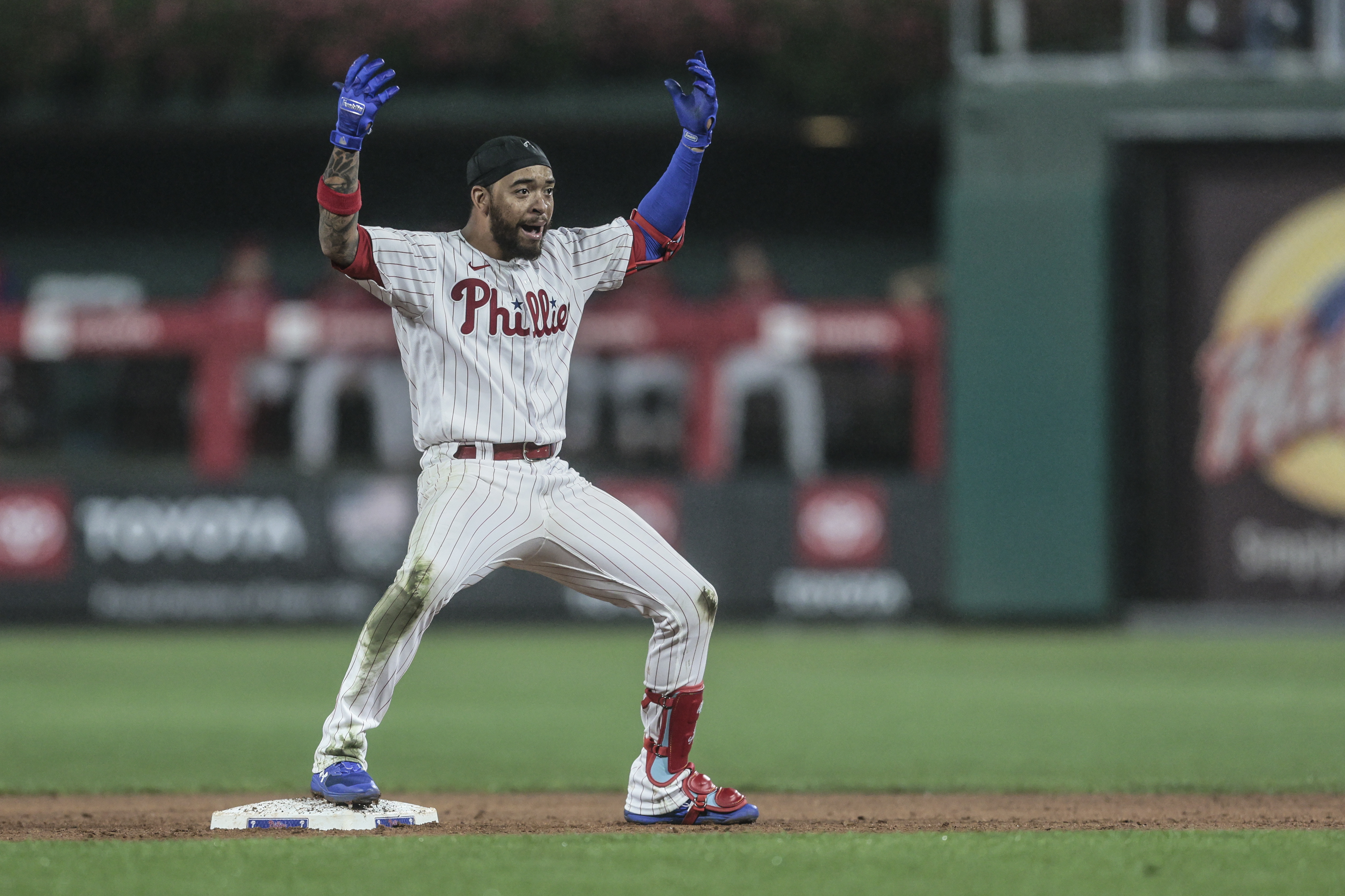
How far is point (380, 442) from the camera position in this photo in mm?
13977

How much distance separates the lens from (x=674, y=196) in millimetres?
5762

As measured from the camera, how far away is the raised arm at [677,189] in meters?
5.69

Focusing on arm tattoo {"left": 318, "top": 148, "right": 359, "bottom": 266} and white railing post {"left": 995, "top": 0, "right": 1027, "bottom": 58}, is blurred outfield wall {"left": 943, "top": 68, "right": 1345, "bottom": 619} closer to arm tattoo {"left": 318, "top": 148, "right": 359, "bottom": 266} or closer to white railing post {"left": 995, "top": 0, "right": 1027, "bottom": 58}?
white railing post {"left": 995, "top": 0, "right": 1027, "bottom": 58}

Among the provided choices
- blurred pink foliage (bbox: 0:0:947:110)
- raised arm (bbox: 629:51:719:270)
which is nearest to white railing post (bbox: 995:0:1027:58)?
blurred pink foliage (bbox: 0:0:947:110)

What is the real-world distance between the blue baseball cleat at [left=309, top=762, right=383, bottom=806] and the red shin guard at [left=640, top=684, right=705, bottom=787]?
0.82 metres

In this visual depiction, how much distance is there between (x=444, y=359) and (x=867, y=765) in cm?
287

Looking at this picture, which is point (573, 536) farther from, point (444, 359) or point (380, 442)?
point (380, 442)

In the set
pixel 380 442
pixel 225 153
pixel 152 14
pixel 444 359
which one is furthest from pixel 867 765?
pixel 225 153

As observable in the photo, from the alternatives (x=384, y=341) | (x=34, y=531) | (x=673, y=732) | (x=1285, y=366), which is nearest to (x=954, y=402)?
(x=1285, y=366)

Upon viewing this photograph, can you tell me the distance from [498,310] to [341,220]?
567mm

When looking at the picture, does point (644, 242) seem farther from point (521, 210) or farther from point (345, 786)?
point (345, 786)

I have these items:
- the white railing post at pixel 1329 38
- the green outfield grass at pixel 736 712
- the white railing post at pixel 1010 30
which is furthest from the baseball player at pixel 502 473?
the white railing post at pixel 1329 38

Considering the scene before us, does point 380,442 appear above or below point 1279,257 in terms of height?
below

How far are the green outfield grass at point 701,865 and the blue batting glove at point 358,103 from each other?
189cm
